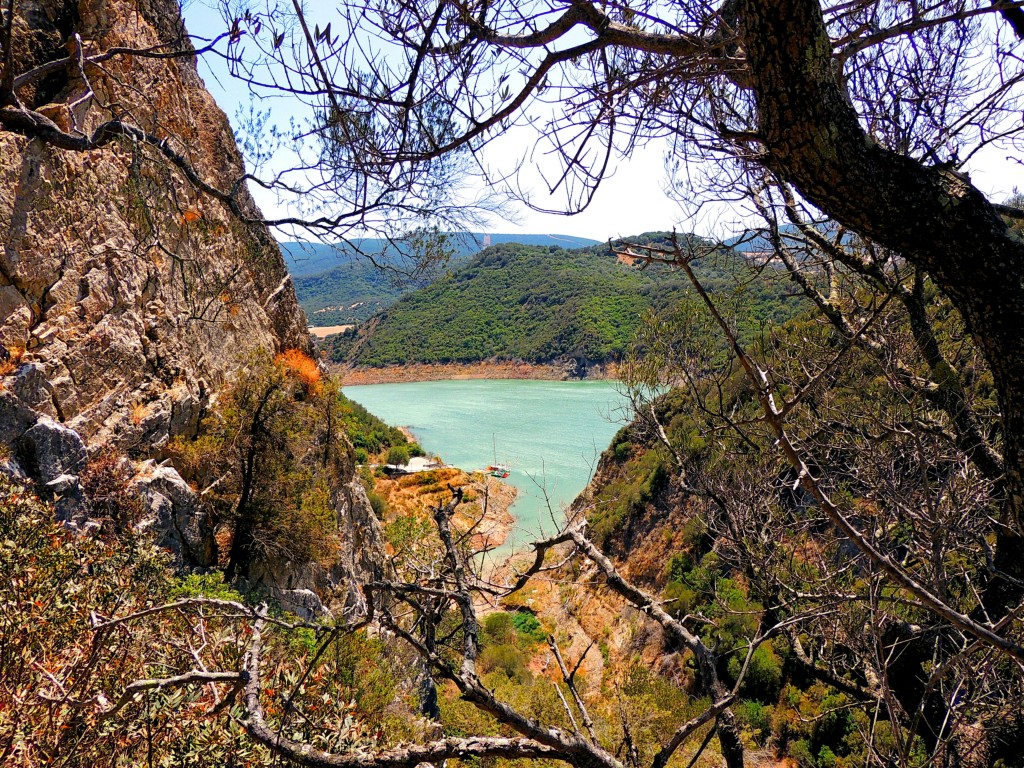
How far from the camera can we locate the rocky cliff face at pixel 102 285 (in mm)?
5098

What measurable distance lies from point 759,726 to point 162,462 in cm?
947

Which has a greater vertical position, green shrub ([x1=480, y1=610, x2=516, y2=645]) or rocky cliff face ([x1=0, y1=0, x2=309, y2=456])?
rocky cliff face ([x1=0, y1=0, x2=309, y2=456])

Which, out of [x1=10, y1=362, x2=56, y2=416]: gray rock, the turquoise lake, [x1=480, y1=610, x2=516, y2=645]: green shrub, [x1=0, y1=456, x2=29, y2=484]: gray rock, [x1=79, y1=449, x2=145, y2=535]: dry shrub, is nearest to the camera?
[x1=0, y1=456, x2=29, y2=484]: gray rock

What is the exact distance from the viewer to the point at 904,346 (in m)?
3.47

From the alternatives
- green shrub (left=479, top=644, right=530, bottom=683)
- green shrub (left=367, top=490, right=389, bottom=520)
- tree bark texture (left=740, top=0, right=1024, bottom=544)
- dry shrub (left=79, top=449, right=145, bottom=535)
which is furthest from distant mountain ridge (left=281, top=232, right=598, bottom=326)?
green shrub (left=479, top=644, right=530, bottom=683)

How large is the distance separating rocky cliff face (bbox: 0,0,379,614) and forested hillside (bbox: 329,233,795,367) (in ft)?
108

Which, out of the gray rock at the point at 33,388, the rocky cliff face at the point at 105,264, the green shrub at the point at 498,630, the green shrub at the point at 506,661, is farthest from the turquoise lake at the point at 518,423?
the gray rock at the point at 33,388

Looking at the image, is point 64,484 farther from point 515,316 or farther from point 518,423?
point 515,316

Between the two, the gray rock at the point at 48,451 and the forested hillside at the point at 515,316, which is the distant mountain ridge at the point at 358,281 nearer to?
the gray rock at the point at 48,451

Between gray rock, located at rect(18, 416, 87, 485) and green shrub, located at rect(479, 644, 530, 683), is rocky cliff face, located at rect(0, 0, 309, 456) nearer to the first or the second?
gray rock, located at rect(18, 416, 87, 485)

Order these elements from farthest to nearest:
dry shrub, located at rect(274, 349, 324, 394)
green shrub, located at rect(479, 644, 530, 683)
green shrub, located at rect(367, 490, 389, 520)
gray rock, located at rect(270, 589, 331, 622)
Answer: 1. green shrub, located at rect(367, 490, 389, 520)
2. green shrub, located at rect(479, 644, 530, 683)
3. dry shrub, located at rect(274, 349, 324, 394)
4. gray rock, located at rect(270, 589, 331, 622)

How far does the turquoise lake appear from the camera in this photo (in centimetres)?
2208

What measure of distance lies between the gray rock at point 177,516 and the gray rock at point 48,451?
76 centimetres

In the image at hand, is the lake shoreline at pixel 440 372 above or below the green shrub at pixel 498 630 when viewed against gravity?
above
